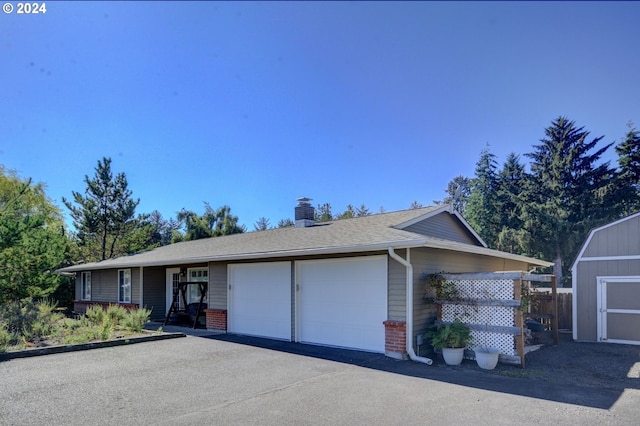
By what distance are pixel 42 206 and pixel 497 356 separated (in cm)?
3084

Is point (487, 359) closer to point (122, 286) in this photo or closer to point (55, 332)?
point (55, 332)

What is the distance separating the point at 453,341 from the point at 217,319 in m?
7.43

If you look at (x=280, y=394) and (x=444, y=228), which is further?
(x=444, y=228)

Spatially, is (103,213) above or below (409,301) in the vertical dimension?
above

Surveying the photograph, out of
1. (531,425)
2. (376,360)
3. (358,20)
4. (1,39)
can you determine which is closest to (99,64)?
(1,39)

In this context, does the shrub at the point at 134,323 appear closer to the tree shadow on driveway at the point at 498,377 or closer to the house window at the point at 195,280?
the house window at the point at 195,280

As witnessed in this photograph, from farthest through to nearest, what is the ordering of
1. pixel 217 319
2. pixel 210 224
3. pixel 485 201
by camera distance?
pixel 210 224
pixel 485 201
pixel 217 319

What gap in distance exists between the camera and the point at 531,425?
15.1 feet

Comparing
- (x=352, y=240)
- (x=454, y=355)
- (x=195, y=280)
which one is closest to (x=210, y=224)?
(x=195, y=280)

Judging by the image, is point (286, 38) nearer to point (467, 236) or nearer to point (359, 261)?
point (359, 261)

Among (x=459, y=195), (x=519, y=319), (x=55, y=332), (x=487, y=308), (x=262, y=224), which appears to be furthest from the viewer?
(x=262, y=224)

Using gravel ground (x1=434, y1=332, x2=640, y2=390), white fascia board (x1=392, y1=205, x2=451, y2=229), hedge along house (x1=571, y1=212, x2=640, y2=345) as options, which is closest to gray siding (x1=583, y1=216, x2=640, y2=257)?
hedge along house (x1=571, y1=212, x2=640, y2=345)

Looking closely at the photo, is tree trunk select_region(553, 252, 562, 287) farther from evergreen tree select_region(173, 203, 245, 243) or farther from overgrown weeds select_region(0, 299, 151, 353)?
overgrown weeds select_region(0, 299, 151, 353)

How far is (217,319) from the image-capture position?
1263 cm
